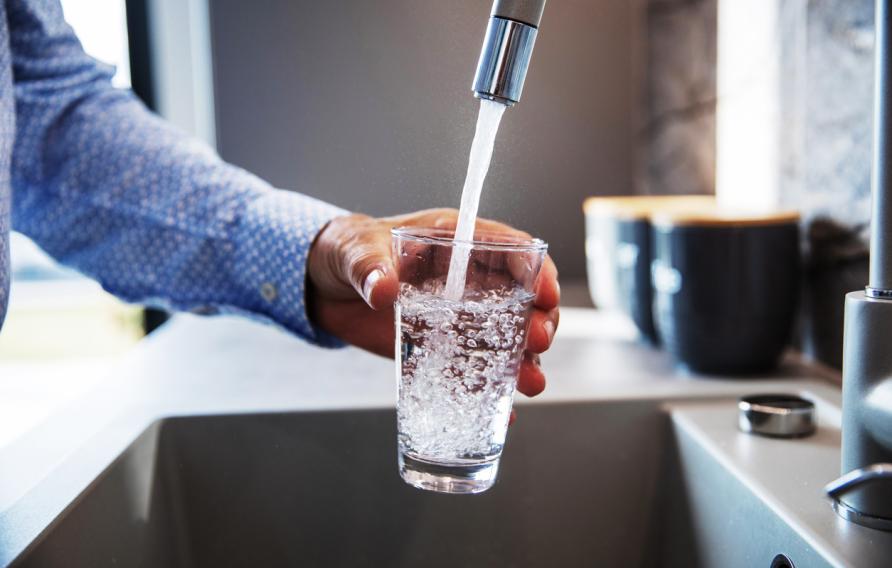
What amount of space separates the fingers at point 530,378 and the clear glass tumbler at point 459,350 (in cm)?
7

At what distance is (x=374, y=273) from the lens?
53cm

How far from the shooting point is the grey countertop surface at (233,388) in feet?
2.01

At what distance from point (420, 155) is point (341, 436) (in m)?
0.33

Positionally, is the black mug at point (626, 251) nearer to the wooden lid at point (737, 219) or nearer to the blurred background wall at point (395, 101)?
the wooden lid at point (737, 219)

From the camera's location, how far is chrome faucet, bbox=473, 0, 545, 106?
45 cm

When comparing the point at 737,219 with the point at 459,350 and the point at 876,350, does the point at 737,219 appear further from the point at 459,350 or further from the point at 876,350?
the point at 459,350

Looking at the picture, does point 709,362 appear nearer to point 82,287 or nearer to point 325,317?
point 325,317

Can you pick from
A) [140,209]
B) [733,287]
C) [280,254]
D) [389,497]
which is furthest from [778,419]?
A: [140,209]

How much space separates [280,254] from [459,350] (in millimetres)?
336

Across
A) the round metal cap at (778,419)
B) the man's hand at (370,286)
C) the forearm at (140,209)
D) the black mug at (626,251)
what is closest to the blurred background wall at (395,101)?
the man's hand at (370,286)

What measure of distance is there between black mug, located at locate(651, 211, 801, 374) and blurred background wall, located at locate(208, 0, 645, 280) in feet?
0.79

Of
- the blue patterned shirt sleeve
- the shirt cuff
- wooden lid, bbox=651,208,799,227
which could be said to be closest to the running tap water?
the shirt cuff

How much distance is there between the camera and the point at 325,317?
29.6 inches

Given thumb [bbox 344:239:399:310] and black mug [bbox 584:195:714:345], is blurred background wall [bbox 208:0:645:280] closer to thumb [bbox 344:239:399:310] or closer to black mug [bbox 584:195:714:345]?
thumb [bbox 344:239:399:310]
